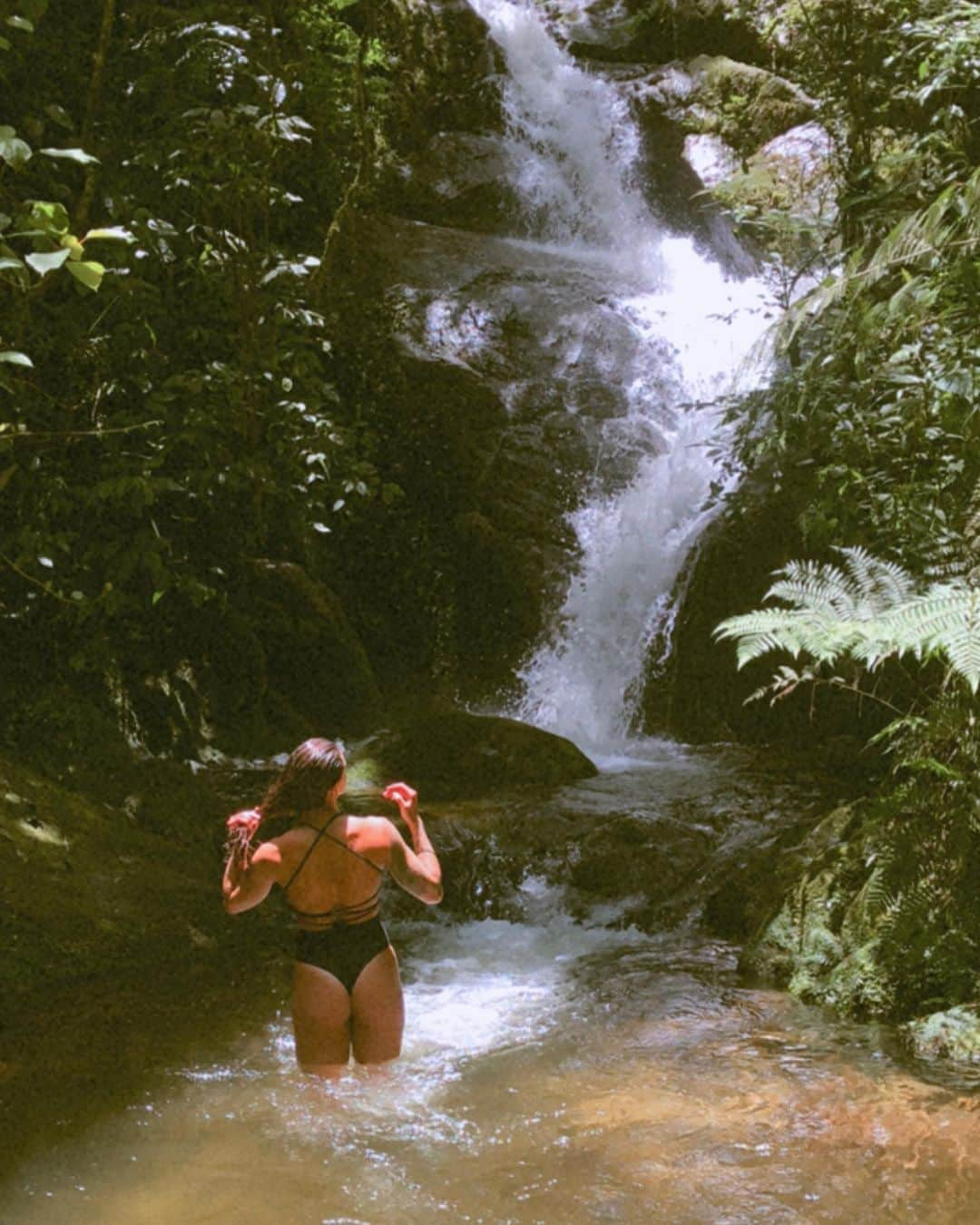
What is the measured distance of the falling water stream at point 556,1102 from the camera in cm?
335

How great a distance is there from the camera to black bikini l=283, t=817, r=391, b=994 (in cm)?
395

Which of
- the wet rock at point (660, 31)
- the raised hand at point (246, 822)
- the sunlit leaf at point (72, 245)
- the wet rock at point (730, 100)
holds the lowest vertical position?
the raised hand at point (246, 822)

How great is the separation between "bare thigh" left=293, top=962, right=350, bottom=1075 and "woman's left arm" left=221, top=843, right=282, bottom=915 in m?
0.32

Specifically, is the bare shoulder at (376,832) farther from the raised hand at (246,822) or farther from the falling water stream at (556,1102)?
the falling water stream at (556,1102)

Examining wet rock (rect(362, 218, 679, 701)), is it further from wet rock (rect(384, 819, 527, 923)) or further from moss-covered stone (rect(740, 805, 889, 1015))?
moss-covered stone (rect(740, 805, 889, 1015))

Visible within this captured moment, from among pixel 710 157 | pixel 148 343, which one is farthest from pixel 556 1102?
pixel 710 157

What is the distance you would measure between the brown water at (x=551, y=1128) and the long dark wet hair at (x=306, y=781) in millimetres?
999

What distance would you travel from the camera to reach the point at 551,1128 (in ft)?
12.8

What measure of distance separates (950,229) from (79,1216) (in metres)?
5.23

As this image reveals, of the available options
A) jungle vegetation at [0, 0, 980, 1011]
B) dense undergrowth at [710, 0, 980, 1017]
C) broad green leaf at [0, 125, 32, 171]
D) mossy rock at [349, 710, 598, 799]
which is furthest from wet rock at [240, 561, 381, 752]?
broad green leaf at [0, 125, 32, 171]

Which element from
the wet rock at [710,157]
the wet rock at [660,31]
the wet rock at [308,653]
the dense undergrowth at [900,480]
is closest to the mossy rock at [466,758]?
the wet rock at [308,653]

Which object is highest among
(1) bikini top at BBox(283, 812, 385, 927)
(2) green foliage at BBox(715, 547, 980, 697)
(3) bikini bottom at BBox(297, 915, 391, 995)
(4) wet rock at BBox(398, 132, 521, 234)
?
(4) wet rock at BBox(398, 132, 521, 234)

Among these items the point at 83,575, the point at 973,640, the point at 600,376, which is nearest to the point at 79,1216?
the point at 973,640

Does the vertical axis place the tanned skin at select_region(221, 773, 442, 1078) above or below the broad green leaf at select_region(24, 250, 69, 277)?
below
